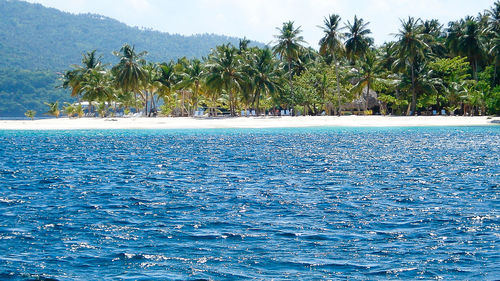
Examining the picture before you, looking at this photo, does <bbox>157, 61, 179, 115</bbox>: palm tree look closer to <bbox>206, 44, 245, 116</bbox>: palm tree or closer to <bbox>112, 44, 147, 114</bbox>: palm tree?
<bbox>112, 44, 147, 114</bbox>: palm tree

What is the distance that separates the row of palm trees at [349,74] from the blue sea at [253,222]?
5961cm

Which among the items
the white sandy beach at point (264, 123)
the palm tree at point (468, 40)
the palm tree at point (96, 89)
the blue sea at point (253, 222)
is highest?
the palm tree at point (468, 40)

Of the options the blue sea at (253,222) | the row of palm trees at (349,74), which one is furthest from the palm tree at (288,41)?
the blue sea at (253,222)

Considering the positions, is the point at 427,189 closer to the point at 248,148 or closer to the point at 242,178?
the point at 242,178

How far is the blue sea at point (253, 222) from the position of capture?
1015cm

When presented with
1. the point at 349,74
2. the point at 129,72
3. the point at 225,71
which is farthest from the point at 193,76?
the point at 349,74

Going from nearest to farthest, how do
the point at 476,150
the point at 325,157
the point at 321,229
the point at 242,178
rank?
the point at 321,229
the point at 242,178
the point at 325,157
the point at 476,150

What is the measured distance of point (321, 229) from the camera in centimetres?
1312

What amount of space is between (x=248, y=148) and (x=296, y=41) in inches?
2035

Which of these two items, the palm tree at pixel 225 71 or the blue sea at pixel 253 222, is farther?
the palm tree at pixel 225 71

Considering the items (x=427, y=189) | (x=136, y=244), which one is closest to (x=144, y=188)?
(x=136, y=244)

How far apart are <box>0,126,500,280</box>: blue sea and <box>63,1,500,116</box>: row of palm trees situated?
196ft

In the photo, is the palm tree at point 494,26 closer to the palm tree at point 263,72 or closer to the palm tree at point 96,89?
the palm tree at point 263,72

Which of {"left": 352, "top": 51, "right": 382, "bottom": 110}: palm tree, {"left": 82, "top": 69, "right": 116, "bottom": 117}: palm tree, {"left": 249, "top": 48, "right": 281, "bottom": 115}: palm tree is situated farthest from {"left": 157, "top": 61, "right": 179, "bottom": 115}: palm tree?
{"left": 352, "top": 51, "right": 382, "bottom": 110}: palm tree
